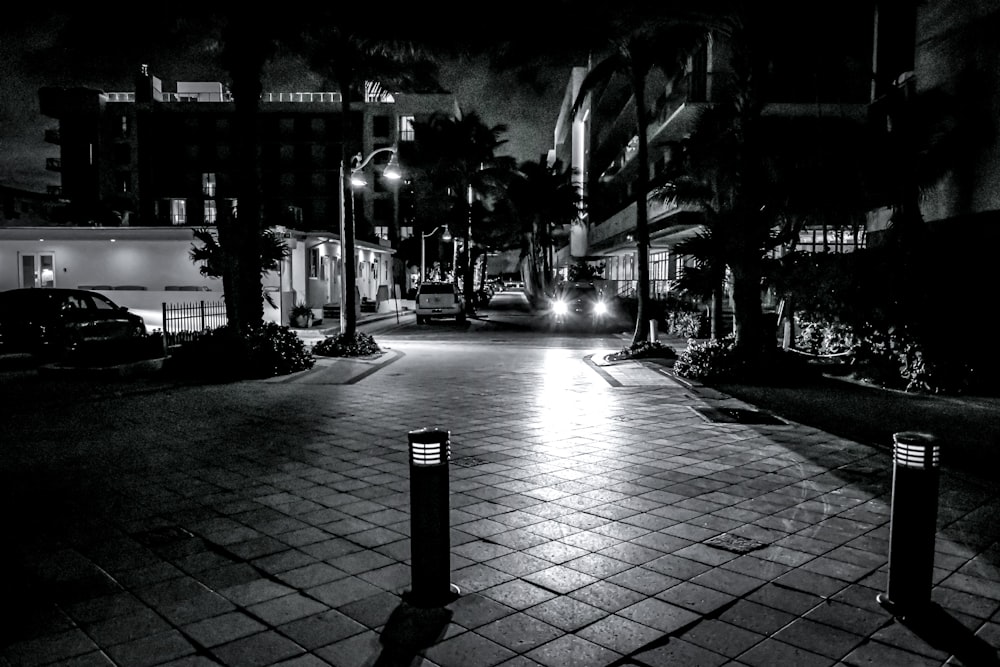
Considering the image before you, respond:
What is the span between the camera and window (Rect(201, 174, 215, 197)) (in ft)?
227

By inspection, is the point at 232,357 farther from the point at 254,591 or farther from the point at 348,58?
the point at 254,591

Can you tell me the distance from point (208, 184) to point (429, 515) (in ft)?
234

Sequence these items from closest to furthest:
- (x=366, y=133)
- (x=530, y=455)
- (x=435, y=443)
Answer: (x=435, y=443)
(x=530, y=455)
(x=366, y=133)

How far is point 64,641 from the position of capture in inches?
146

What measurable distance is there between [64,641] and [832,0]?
47.0 ft

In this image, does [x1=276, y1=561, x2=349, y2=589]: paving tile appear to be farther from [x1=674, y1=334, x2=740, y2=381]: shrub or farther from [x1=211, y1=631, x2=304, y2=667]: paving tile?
[x1=674, y1=334, x2=740, y2=381]: shrub

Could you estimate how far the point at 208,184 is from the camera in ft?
227

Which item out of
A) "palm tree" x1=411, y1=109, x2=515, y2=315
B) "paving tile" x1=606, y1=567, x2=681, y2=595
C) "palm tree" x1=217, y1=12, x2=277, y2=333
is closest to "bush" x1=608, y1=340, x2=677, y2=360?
"palm tree" x1=217, y1=12, x2=277, y2=333

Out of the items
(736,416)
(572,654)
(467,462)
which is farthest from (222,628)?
(736,416)

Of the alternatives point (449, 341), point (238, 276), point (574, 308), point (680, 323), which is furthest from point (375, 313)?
point (238, 276)

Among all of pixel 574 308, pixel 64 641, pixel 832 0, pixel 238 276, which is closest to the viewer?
pixel 64 641

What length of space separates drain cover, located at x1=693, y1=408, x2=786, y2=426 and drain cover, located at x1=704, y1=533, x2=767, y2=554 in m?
4.51

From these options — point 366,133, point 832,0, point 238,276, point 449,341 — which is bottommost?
point 449,341

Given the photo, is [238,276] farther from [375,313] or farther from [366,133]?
[366,133]
